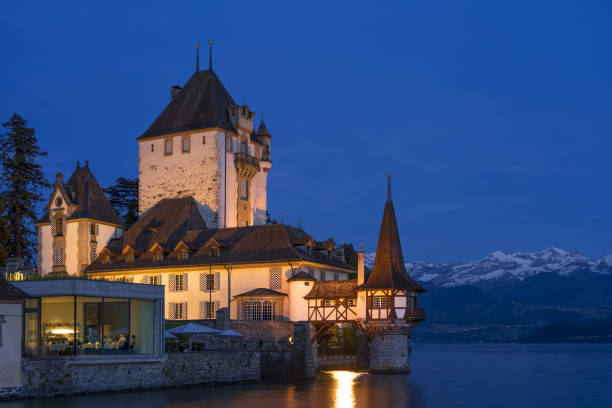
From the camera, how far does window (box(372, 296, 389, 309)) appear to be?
2516 inches

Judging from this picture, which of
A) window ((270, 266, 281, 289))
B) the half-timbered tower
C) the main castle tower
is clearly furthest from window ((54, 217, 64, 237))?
the half-timbered tower

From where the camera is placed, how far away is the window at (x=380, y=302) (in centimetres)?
6391

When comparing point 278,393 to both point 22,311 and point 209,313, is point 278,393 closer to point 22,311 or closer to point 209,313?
point 22,311

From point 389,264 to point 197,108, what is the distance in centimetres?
2898

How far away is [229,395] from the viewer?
152 ft

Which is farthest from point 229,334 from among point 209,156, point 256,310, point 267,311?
point 209,156

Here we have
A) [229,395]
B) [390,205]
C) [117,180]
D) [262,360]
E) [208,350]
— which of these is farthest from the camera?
[117,180]

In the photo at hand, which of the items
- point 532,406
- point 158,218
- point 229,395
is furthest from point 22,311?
point 158,218

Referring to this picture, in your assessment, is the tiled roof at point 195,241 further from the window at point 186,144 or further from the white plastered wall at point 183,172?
the window at point 186,144

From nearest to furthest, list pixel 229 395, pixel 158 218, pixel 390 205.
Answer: pixel 229 395 < pixel 390 205 < pixel 158 218

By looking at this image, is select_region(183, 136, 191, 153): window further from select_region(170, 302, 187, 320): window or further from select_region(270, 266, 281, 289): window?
select_region(270, 266, 281, 289): window

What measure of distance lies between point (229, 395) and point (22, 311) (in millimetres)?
11418

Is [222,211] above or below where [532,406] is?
above

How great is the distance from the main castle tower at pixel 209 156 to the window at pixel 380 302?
72.4 feet
